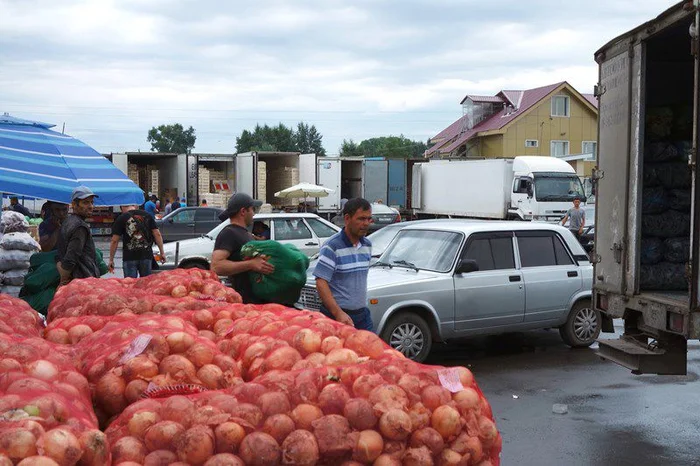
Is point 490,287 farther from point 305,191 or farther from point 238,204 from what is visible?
point 305,191

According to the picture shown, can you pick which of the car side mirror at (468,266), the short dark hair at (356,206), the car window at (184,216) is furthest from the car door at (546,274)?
the car window at (184,216)

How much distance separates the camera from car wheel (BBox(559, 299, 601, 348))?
10227mm

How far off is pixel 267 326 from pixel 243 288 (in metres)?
2.43

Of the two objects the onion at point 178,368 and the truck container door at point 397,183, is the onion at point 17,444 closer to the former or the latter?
the onion at point 178,368

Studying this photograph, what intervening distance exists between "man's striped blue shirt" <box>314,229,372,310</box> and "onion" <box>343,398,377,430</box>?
3155 millimetres

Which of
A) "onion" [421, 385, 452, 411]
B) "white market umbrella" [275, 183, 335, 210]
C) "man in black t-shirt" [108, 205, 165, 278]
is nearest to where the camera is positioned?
"onion" [421, 385, 452, 411]

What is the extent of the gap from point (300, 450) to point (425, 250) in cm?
719

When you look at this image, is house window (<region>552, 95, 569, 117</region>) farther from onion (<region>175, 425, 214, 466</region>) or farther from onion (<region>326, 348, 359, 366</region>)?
onion (<region>175, 425, 214, 466</region>)

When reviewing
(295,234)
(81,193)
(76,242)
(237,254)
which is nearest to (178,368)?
(237,254)

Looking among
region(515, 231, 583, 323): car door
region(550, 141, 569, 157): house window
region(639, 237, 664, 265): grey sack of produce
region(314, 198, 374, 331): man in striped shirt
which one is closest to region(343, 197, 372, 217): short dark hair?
region(314, 198, 374, 331): man in striped shirt

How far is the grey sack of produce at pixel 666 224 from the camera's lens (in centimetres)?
721

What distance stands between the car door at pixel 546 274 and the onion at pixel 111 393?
24.1 feet

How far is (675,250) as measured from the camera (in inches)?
282

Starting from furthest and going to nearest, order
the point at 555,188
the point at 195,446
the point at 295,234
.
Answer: the point at 555,188, the point at 295,234, the point at 195,446
